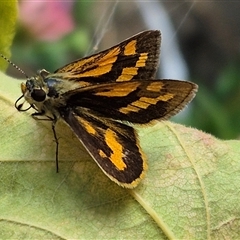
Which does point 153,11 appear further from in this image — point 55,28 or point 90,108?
point 90,108

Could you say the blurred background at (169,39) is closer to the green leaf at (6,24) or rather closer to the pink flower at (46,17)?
the pink flower at (46,17)

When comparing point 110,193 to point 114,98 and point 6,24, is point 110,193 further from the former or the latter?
point 6,24

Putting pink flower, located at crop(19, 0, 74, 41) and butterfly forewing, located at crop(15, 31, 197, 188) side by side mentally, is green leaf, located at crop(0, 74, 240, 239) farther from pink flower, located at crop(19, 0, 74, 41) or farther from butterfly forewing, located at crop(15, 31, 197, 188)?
pink flower, located at crop(19, 0, 74, 41)

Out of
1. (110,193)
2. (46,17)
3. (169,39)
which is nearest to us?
(110,193)

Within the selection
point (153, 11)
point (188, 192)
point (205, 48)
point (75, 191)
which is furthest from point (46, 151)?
point (205, 48)

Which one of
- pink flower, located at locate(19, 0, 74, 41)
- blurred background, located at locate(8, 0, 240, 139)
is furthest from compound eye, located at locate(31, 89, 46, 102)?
pink flower, located at locate(19, 0, 74, 41)

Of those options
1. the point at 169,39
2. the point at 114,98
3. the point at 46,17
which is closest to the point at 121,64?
the point at 114,98
